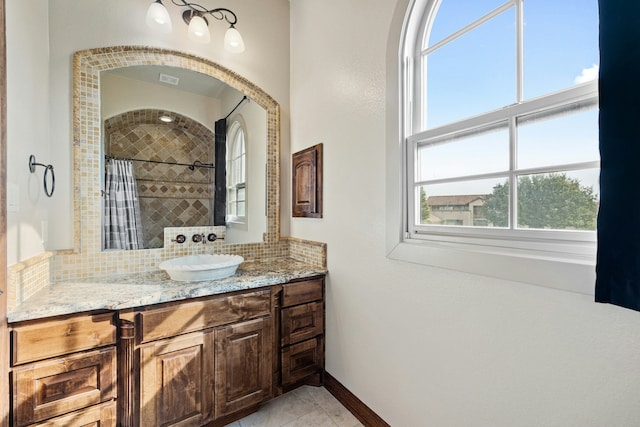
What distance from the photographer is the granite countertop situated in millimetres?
1245

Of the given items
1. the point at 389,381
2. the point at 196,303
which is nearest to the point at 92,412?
the point at 196,303

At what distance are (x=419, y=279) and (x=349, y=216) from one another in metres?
0.61

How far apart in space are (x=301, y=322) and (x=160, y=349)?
844mm

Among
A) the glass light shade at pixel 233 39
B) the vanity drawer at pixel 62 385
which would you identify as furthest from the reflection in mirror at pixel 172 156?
the vanity drawer at pixel 62 385

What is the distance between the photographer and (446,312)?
1.26 metres

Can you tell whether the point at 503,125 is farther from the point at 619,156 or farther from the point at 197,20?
the point at 197,20

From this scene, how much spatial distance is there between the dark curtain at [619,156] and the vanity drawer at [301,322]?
4.92ft

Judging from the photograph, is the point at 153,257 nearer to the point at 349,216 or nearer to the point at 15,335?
the point at 15,335

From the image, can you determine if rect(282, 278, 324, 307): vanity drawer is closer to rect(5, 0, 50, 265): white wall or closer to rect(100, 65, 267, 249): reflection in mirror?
rect(100, 65, 267, 249): reflection in mirror

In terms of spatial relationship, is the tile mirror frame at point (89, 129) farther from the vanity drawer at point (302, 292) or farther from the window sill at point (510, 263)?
the window sill at point (510, 263)

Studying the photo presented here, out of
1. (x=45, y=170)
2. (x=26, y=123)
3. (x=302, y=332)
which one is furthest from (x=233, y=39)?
(x=302, y=332)

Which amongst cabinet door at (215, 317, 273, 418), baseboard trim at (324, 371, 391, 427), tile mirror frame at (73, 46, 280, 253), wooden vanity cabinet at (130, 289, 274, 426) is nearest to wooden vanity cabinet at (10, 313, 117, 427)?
wooden vanity cabinet at (130, 289, 274, 426)

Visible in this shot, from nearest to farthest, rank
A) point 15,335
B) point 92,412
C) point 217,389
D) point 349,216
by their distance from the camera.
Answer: point 15,335 < point 92,412 < point 217,389 < point 349,216

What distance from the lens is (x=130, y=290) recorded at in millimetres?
1483
